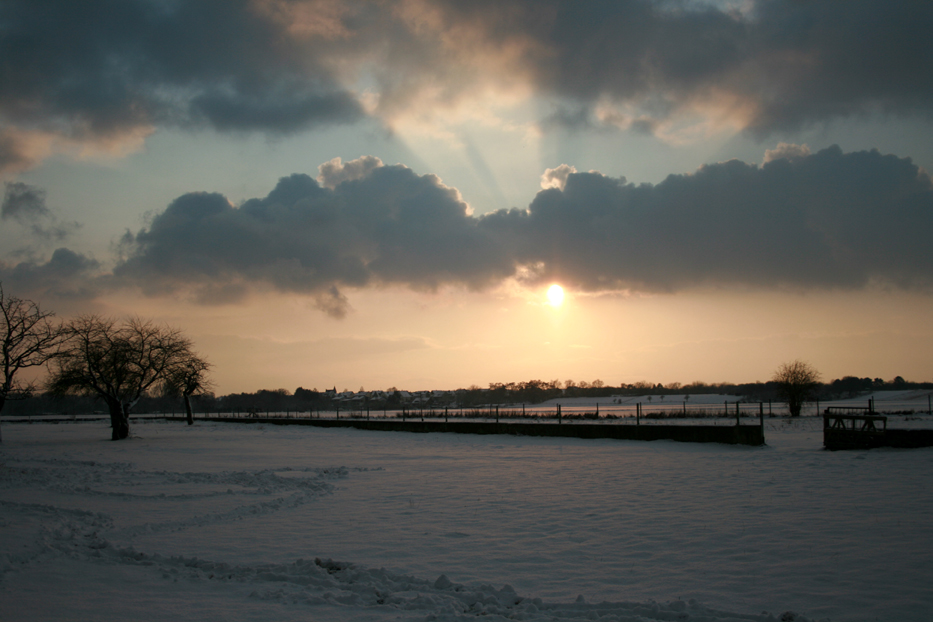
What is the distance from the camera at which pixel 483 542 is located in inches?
306

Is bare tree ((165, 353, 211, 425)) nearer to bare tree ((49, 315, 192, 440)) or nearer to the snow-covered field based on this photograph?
bare tree ((49, 315, 192, 440))

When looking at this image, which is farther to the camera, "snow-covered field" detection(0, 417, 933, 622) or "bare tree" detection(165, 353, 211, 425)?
"bare tree" detection(165, 353, 211, 425)

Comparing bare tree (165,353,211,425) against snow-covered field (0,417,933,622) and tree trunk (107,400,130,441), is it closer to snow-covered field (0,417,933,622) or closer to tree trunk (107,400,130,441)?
tree trunk (107,400,130,441)

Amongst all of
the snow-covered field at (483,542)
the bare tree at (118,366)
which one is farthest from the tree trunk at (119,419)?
the snow-covered field at (483,542)

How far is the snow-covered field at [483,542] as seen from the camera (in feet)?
17.9

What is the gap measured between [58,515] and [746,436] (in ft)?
60.3

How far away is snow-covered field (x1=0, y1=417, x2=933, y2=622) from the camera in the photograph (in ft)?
17.9

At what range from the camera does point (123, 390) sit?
31.3 meters

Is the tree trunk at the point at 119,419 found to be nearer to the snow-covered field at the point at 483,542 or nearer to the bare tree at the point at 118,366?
the bare tree at the point at 118,366

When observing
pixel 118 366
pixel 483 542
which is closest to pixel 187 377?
pixel 118 366

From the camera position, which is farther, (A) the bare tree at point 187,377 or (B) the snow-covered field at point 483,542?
(A) the bare tree at point 187,377

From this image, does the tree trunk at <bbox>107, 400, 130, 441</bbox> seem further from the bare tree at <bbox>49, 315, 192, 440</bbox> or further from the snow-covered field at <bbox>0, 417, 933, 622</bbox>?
the snow-covered field at <bbox>0, 417, 933, 622</bbox>

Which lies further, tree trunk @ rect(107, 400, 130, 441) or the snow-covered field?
tree trunk @ rect(107, 400, 130, 441)

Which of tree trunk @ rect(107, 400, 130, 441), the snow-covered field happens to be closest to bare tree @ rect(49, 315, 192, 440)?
tree trunk @ rect(107, 400, 130, 441)
